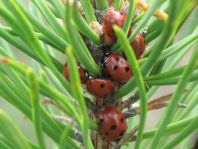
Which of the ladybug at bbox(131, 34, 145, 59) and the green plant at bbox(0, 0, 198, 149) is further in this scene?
the ladybug at bbox(131, 34, 145, 59)

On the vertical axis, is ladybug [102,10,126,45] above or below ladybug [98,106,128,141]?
above

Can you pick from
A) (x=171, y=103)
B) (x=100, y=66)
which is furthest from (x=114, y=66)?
(x=171, y=103)

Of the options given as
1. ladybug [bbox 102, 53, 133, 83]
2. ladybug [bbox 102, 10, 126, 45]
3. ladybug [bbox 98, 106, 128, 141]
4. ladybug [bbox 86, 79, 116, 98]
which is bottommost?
ladybug [bbox 98, 106, 128, 141]
